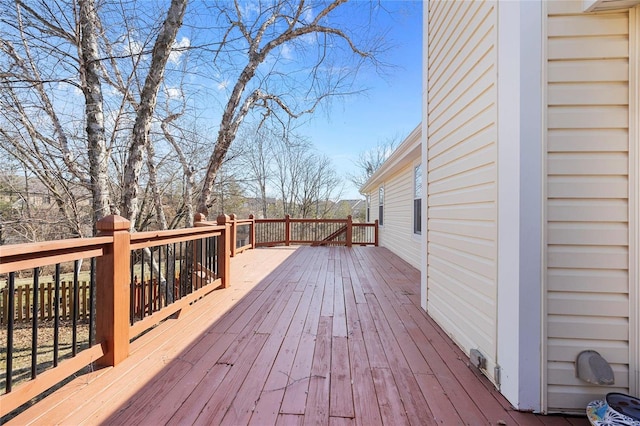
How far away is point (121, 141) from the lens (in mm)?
5129

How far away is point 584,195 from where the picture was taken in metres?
1.47

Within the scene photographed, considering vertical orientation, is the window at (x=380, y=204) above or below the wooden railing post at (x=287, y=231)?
above

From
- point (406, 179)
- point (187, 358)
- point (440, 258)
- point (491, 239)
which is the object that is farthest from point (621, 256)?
point (406, 179)

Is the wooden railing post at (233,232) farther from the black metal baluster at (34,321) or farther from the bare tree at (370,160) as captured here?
the bare tree at (370,160)

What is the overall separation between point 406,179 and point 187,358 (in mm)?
5388

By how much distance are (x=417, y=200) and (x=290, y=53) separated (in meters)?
4.47

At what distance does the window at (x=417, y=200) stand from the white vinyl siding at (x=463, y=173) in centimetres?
254

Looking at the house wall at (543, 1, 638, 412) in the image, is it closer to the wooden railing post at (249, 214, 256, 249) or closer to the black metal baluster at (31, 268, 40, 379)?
the black metal baluster at (31, 268, 40, 379)

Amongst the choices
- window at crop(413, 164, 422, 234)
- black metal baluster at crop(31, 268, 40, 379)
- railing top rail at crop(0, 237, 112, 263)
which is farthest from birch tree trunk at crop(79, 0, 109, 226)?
window at crop(413, 164, 422, 234)

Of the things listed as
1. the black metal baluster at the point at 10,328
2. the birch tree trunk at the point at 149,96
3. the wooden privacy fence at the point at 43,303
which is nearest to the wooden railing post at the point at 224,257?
the birch tree trunk at the point at 149,96

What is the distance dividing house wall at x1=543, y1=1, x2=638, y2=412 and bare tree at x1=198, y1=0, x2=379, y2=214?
5.37 m

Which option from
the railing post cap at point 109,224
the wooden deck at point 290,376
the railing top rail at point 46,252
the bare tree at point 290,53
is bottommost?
the wooden deck at point 290,376

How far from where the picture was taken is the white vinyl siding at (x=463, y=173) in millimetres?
1742

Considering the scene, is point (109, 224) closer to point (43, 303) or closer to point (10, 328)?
point (10, 328)
